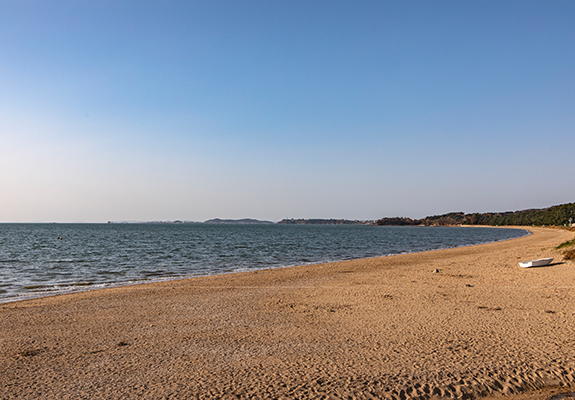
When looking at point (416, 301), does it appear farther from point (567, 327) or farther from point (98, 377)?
point (98, 377)

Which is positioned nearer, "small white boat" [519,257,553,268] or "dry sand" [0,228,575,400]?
"dry sand" [0,228,575,400]

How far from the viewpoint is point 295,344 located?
7.65 meters

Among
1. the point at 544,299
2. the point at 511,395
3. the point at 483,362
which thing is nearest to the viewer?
the point at 511,395

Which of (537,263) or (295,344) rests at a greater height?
(537,263)

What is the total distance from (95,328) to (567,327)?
451 inches

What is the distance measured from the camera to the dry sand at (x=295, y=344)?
5707 mm

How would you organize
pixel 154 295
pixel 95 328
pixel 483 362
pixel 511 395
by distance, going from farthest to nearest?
pixel 154 295 → pixel 95 328 → pixel 483 362 → pixel 511 395

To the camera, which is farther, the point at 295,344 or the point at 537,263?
the point at 537,263

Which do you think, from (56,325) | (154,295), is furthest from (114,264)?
(56,325)

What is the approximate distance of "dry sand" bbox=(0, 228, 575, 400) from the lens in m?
5.71

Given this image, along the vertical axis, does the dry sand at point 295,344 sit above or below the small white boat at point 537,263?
below

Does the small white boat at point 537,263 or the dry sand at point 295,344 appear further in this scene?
the small white boat at point 537,263

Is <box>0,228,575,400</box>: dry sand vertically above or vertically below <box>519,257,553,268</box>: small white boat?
below

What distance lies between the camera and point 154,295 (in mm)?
13852
